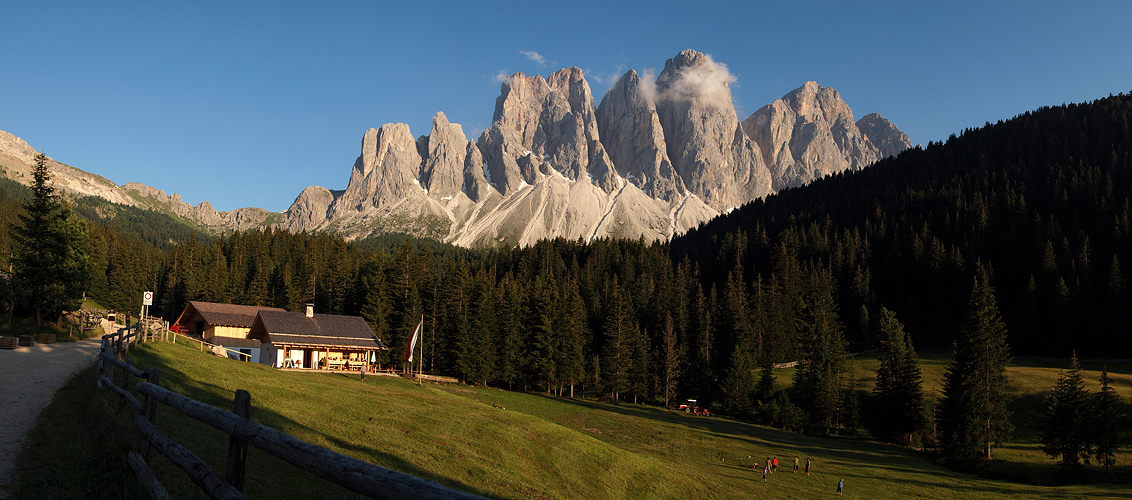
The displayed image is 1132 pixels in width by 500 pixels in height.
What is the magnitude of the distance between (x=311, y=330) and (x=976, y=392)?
232 ft

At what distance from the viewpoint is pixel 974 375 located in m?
58.2

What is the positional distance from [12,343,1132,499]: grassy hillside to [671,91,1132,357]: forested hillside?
67873 mm

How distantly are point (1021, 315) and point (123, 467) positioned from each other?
13474 cm

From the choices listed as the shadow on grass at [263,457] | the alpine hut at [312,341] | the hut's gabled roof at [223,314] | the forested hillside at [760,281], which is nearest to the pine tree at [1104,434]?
the forested hillside at [760,281]

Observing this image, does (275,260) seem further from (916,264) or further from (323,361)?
(916,264)

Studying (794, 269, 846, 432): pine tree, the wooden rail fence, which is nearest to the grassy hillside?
the wooden rail fence

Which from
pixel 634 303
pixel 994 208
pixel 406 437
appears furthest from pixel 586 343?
pixel 994 208

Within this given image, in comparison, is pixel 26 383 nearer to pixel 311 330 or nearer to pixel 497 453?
pixel 497 453

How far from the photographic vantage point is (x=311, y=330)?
68812 millimetres

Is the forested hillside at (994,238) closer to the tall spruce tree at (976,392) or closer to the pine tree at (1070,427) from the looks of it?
the tall spruce tree at (976,392)

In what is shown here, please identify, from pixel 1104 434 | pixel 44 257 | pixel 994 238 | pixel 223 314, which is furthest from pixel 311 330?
pixel 994 238

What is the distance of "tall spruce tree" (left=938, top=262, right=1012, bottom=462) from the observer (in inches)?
2192

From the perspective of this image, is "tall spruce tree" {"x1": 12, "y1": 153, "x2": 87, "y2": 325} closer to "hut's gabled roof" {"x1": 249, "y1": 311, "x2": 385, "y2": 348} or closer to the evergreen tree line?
the evergreen tree line

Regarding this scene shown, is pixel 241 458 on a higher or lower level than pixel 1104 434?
higher
